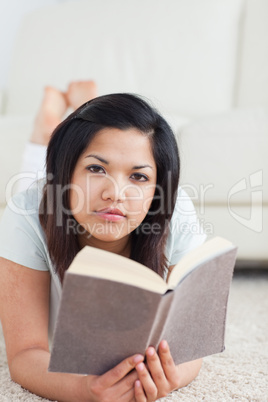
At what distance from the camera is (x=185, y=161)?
1.67m

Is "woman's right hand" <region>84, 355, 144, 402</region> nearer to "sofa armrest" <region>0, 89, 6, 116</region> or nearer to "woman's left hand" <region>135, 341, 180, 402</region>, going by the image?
"woman's left hand" <region>135, 341, 180, 402</region>

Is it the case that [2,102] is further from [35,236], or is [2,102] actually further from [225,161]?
[35,236]

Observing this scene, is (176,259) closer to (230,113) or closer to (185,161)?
(185,161)

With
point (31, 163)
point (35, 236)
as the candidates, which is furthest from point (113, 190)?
point (31, 163)

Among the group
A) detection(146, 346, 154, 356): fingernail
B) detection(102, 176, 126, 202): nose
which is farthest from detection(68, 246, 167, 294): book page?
detection(102, 176, 126, 202): nose

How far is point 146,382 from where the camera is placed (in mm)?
690

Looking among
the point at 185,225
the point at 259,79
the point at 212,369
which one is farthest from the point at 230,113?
the point at 212,369

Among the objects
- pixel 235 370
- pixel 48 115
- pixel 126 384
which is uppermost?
pixel 48 115

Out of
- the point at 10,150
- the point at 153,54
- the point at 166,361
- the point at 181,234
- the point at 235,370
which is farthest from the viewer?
the point at 153,54

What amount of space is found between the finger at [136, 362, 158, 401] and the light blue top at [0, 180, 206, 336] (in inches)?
12.6

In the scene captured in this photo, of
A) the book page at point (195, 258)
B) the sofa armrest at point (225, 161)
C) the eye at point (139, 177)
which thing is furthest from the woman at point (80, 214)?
the sofa armrest at point (225, 161)

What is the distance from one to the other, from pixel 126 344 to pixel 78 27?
217 cm

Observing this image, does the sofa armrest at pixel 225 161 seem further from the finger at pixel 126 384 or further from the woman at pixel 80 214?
the finger at pixel 126 384

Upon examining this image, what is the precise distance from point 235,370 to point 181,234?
287 mm
